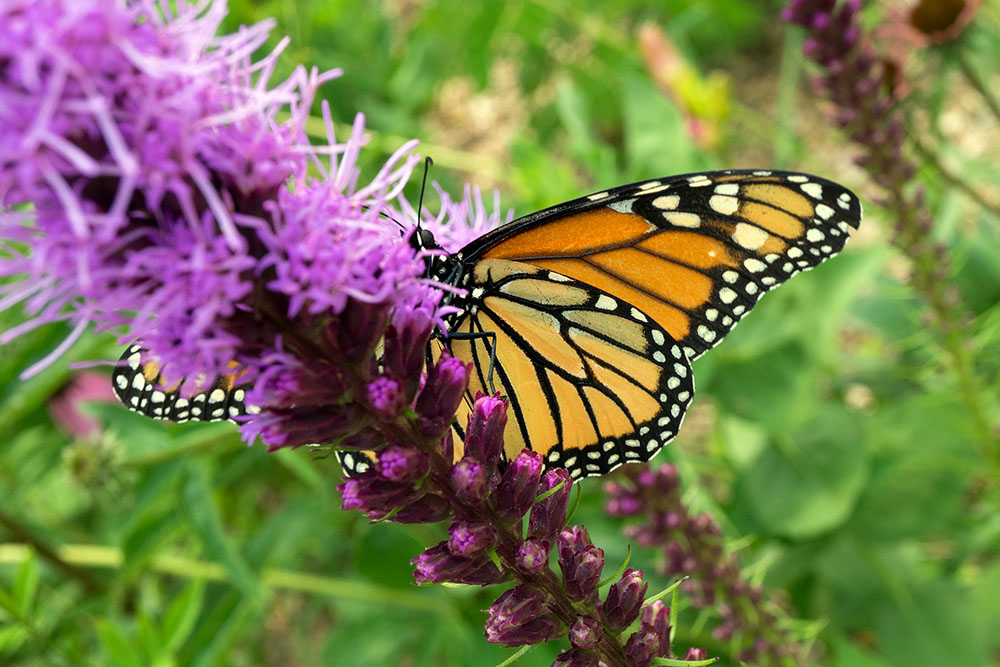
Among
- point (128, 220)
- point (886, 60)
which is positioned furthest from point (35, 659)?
point (886, 60)

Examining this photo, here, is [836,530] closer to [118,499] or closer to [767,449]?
[767,449]

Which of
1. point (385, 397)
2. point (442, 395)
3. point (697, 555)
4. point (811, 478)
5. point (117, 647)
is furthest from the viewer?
point (811, 478)

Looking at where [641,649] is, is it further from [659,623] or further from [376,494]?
[376,494]

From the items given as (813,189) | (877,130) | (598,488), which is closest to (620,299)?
(813,189)

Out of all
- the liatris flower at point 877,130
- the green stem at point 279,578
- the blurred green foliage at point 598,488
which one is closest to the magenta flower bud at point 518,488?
the blurred green foliage at point 598,488

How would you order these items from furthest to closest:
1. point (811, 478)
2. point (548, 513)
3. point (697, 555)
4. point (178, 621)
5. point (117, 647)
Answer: point (811, 478) < point (178, 621) < point (117, 647) < point (697, 555) < point (548, 513)

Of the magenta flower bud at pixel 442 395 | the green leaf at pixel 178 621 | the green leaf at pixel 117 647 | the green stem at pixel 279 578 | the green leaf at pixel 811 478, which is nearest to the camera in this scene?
the magenta flower bud at pixel 442 395

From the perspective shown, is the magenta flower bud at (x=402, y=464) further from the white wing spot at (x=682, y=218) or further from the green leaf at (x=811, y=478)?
the green leaf at (x=811, y=478)
